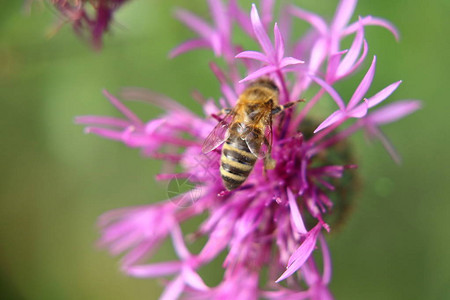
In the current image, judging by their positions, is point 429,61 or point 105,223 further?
point 429,61

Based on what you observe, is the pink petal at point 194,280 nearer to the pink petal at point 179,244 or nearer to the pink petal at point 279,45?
the pink petal at point 179,244

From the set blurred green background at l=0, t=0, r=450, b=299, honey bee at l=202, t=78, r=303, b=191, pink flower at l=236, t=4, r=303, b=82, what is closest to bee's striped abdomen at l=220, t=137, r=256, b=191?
honey bee at l=202, t=78, r=303, b=191

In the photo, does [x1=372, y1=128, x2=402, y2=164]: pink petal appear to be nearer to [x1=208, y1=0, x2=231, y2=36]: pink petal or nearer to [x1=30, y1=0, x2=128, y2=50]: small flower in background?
[x1=208, y1=0, x2=231, y2=36]: pink petal

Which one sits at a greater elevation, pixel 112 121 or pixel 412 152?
pixel 112 121

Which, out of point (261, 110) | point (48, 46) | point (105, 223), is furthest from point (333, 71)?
point (48, 46)

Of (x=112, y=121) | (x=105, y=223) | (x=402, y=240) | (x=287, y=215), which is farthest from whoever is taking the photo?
(x=402, y=240)

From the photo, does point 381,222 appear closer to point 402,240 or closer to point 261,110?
point 402,240

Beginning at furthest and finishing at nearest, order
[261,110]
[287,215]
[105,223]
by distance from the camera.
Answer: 1. [105,223]
2. [287,215]
3. [261,110]

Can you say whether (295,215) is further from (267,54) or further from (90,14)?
(90,14)
